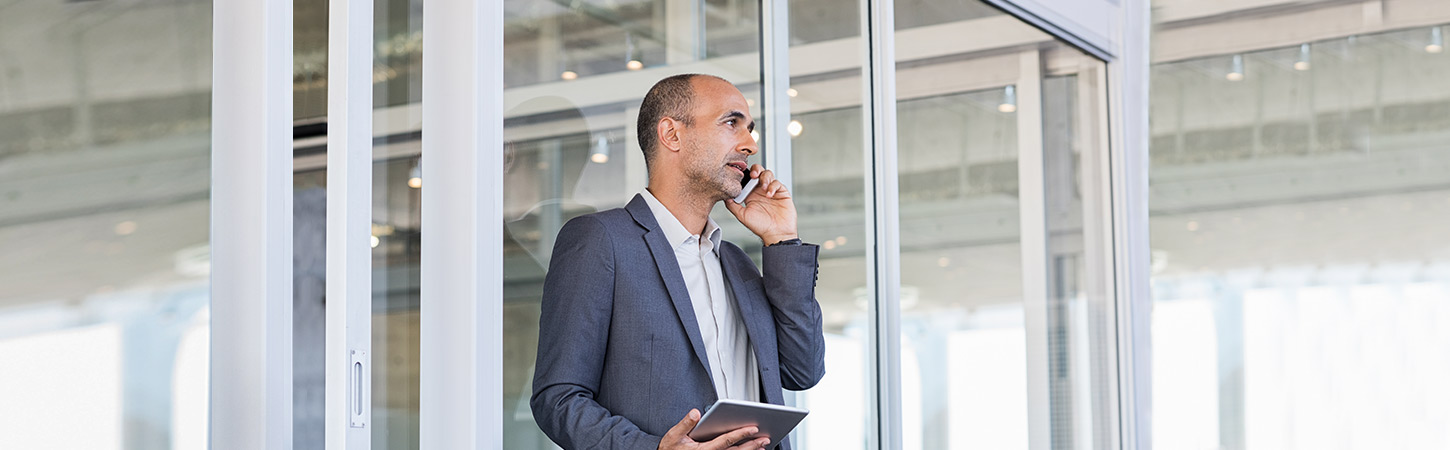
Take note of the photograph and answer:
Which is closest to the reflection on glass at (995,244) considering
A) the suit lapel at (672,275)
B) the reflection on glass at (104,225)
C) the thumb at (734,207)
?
the thumb at (734,207)

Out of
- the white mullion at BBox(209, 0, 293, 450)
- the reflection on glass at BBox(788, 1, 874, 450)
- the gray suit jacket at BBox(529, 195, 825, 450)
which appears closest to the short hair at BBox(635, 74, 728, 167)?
the gray suit jacket at BBox(529, 195, 825, 450)

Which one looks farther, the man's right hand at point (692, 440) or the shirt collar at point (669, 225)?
the shirt collar at point (669, 225)

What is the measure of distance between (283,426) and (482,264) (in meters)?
0.47

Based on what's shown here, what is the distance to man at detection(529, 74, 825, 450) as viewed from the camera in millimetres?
2311

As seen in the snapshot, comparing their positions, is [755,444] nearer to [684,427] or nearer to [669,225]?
[684,427]

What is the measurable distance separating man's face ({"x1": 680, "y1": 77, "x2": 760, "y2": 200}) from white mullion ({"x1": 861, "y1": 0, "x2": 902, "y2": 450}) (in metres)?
1.08

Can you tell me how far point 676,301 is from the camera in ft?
8.01

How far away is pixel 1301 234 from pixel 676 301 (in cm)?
334

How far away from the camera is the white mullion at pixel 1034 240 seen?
171 inches

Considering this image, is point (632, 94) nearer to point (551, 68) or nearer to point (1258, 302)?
point (551, 68)

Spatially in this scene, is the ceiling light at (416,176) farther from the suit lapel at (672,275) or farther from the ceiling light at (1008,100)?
the ceiling light at (1008,100)

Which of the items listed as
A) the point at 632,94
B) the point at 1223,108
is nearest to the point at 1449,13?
the point at 1223,108

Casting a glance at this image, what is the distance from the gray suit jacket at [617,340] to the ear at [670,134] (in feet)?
0.38

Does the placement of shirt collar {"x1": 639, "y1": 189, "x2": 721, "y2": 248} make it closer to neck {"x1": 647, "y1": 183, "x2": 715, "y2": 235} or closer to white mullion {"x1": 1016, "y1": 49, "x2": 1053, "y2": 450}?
neck {"x1": 647, "y1": 183, "x2": 715, "y2": 235}
